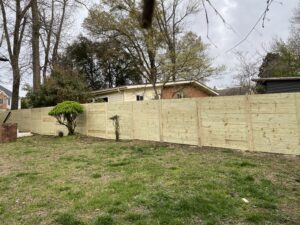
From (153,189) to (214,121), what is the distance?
5.04m

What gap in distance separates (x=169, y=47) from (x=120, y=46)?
14.9 ft

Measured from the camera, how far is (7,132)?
15.0 meters

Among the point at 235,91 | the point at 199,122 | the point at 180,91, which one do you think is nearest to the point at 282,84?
the point at 235,91

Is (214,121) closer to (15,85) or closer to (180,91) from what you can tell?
(180,91)

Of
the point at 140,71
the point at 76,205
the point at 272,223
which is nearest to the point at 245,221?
the point at 272,223

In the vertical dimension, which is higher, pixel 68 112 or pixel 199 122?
pixel 68 112

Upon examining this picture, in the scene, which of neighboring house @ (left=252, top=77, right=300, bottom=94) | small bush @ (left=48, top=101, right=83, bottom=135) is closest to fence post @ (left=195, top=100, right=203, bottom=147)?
small bush @ (left=48, top=101, right=83, bottom=135)

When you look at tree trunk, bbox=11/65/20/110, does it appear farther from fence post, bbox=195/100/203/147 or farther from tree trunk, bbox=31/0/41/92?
fence post, bbox=195/100/203/147

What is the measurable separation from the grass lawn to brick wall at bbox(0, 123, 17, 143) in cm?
629

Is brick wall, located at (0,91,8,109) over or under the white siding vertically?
over

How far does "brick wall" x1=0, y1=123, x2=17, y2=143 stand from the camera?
14906 mm

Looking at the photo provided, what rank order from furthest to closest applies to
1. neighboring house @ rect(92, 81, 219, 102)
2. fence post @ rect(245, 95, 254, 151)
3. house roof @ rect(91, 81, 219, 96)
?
neighboring house @ rect(92, 81, 219, 102)
house roof @ rect(91, 81, 219, 96)
fence post @ rect(245, 95, 254, 151)

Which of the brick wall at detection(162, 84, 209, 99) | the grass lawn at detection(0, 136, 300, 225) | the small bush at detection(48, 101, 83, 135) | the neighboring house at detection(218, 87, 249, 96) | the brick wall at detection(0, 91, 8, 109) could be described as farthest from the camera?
the brick wall at detection(0, 91, 8, 109)

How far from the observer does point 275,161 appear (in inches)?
A: 313
